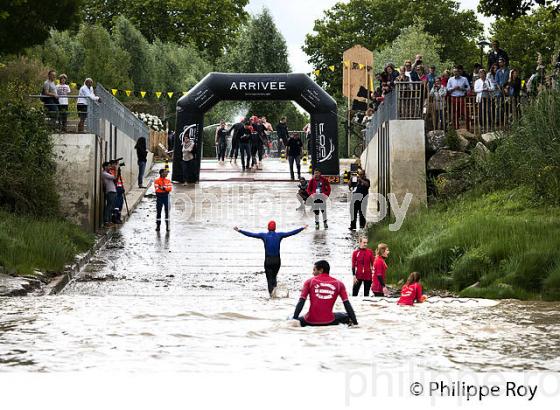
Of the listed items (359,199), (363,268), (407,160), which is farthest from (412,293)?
(359,199)

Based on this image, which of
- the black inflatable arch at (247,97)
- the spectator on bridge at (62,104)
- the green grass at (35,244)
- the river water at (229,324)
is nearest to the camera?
the river water at (229,324)

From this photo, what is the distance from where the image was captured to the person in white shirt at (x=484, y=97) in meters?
32.8

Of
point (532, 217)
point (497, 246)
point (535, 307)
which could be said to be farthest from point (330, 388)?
point (532, 217)

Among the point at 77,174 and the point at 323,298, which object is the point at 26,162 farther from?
the point at 323,298

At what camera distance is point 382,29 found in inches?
3241

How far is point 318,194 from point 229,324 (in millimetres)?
13160

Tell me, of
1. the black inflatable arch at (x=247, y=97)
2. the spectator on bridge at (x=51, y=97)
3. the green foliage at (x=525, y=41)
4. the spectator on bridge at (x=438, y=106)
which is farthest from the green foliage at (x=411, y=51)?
the spectator on bridge at (x=51, y=97)

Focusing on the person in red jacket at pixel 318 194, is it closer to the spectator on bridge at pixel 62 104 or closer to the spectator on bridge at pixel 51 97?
the spectator on bridge at pixel 62 104

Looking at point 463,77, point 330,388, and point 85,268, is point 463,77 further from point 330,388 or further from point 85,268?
point 330,388

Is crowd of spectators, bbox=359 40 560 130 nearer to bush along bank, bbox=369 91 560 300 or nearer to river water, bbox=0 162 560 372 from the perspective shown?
bush along bank, bbox=369 91 560 300

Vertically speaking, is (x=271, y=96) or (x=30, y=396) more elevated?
(x=271, y=96)

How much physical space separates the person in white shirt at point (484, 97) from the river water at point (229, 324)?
5.61 metres

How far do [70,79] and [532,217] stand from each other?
4067 cm

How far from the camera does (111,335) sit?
61.0ft
